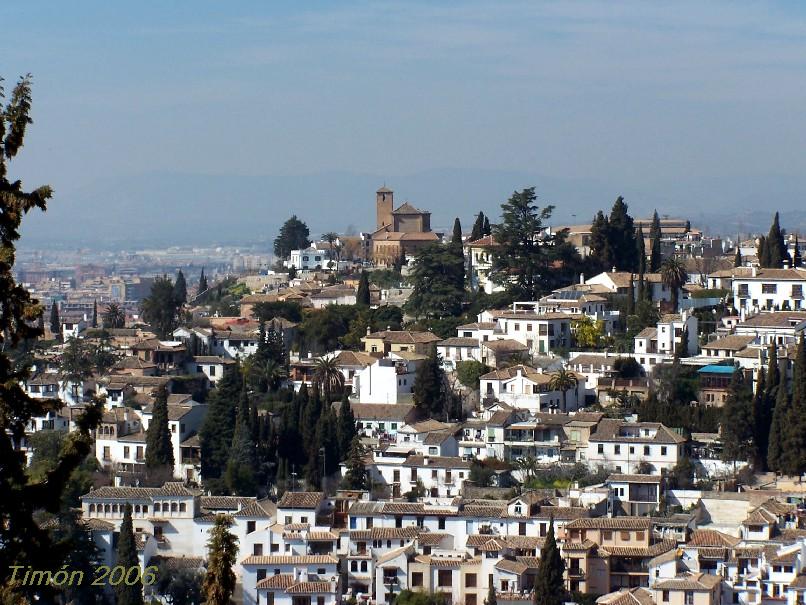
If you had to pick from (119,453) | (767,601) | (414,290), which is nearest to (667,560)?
(767,601)

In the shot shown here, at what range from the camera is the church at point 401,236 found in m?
60.2

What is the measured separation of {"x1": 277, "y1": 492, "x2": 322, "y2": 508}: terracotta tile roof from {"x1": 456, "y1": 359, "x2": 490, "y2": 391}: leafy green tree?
696 cm

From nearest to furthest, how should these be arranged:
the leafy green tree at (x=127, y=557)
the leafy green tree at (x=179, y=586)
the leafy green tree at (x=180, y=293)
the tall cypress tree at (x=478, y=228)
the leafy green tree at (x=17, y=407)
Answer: the leafy green tree at (x=17, y=407)
the leafy green tree at (x=127, y=557)
the leafy green tree at (x=179, y=586)
the leafy green tree at (x=180, y=293)
the tall cypress tree at (x=478, y=228)

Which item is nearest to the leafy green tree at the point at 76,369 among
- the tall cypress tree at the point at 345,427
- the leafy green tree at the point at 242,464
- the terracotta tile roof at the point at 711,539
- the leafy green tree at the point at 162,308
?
the leafy green tree at the point at 162,308

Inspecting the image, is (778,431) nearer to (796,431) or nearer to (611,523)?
(796,431)

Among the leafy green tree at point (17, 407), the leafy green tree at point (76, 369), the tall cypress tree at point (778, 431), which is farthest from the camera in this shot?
the leafy green tree at point (76, 369)

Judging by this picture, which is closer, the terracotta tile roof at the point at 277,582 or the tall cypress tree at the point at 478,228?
the terracotta tile roof at the point at 277,582

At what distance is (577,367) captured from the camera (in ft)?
132

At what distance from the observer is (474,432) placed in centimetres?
3712

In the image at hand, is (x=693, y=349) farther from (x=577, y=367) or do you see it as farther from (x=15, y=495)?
(x=15, y=495)

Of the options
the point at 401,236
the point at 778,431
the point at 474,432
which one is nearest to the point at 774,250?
the point at 778,431

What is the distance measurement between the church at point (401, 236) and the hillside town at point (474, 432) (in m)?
9.12

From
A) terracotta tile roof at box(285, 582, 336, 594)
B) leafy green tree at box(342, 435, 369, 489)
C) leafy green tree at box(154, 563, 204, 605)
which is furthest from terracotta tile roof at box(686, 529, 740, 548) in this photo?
leafy green tree at box(154, 563, 204, 605)

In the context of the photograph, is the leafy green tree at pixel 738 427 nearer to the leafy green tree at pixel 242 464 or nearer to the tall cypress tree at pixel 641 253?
the leafy green tree at pixel 242 464
